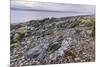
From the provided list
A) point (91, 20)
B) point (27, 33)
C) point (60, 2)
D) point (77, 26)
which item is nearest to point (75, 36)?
point (77, 26)

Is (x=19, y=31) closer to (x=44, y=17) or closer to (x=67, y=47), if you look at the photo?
(x=44, y=17)

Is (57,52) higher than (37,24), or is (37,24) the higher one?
(37,24)

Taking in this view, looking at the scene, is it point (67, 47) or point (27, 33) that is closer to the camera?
point (27, 33)

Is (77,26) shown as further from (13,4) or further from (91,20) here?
(13,4)

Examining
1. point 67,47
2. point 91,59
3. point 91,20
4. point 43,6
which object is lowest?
point 91,59

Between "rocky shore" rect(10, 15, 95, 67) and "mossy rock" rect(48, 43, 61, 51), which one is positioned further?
"mossy rock" rect(48, 43, 61, 51)

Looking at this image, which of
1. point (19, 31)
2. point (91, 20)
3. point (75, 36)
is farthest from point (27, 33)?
point (91, 20)
